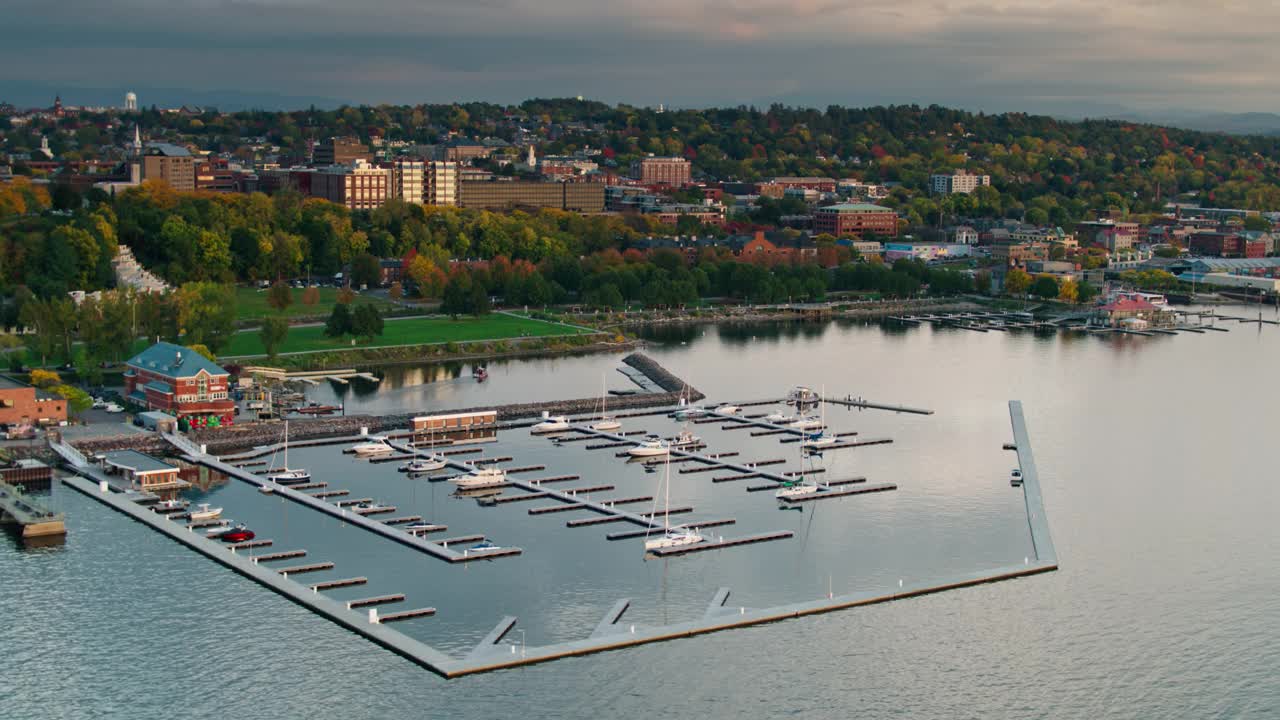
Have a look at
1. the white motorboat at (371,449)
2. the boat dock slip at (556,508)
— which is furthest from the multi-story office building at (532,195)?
the boat dock slip at (556,508)

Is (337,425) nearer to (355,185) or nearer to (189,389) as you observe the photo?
(189,389)

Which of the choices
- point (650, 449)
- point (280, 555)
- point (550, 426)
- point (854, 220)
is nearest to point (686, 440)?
point (650, 449)

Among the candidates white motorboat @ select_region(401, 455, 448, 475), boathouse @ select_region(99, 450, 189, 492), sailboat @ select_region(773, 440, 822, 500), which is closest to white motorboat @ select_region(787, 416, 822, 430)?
sailboat @ select_region(773, 440, 822, 500)

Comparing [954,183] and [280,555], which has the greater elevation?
[954,183]

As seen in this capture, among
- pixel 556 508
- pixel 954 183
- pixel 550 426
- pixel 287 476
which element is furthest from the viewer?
pixel 954 183

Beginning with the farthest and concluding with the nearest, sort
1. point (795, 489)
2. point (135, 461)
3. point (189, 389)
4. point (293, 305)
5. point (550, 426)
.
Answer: point (293, 305) < point (550, 426) < point (189, 389) < point (135, 461) < point (795, 489)

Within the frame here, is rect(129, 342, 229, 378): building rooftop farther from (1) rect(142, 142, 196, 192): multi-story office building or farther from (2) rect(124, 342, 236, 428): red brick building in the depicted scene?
(1) rect(142, 142, 196, 192): multi-story office building
